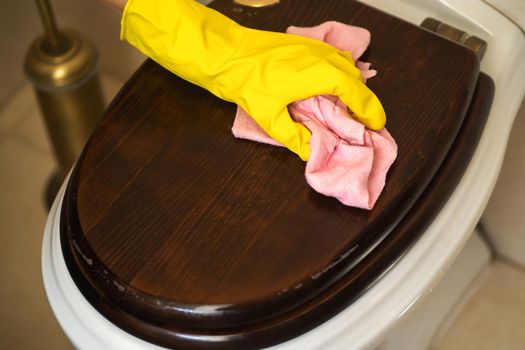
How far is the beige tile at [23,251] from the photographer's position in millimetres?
1080

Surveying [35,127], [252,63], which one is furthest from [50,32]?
[252,63]

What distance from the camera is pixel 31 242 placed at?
117cm

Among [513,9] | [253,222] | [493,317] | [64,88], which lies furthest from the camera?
[64,88]

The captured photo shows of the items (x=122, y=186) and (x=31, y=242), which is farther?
(x=31, y=242)

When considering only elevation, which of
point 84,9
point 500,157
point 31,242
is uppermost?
point 500,157

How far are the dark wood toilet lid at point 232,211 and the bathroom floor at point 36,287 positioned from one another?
0.97 ft

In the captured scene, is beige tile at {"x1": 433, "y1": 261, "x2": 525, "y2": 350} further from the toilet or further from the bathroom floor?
the toilet

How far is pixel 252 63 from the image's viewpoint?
0.70 meters

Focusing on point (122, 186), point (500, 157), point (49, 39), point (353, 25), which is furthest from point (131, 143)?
point (49, 39)

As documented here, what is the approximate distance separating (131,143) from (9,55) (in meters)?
0.76

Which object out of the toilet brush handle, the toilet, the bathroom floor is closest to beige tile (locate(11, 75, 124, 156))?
the bathroom floor

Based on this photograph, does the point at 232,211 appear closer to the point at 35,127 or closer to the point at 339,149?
the point at 339,149

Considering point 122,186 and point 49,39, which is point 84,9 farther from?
point 122,186

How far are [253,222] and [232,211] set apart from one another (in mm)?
23
